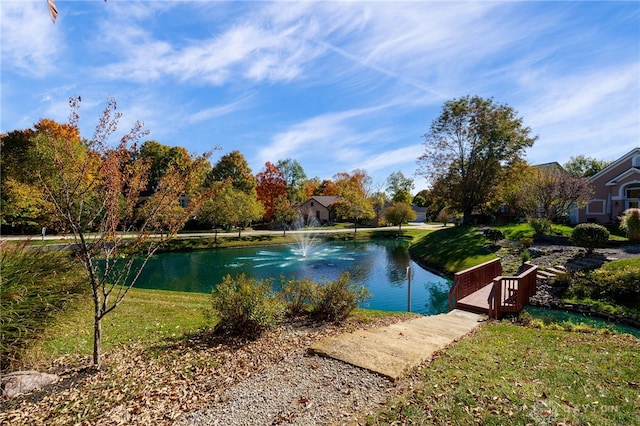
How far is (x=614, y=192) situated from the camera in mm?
28656

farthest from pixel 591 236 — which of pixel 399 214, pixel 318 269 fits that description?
pixel 399 214

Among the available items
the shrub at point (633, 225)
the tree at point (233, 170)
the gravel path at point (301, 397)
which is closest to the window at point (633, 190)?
the shrub at point (633, 225)

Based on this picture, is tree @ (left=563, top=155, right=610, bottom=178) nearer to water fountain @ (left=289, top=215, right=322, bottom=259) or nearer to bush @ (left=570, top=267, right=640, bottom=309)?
water fountain @ (left=289, top=215, right=322, bottom=259)

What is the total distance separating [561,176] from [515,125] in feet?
19.9

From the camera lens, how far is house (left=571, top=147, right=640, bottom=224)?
90.2 ft

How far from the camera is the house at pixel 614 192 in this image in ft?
90.2

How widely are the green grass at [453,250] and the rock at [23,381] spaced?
18.8m

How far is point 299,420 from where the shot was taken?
371 cm

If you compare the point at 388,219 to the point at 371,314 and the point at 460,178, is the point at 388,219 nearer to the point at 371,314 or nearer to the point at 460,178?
the point at 460,178

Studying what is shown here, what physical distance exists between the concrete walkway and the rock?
3767 millimetres

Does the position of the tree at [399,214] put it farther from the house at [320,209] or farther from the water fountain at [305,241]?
the house at [320,209]

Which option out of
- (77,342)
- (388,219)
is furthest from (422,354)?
(388,219)

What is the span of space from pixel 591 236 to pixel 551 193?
14054 mm

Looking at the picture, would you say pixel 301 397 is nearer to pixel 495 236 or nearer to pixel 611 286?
pixel 611 286
